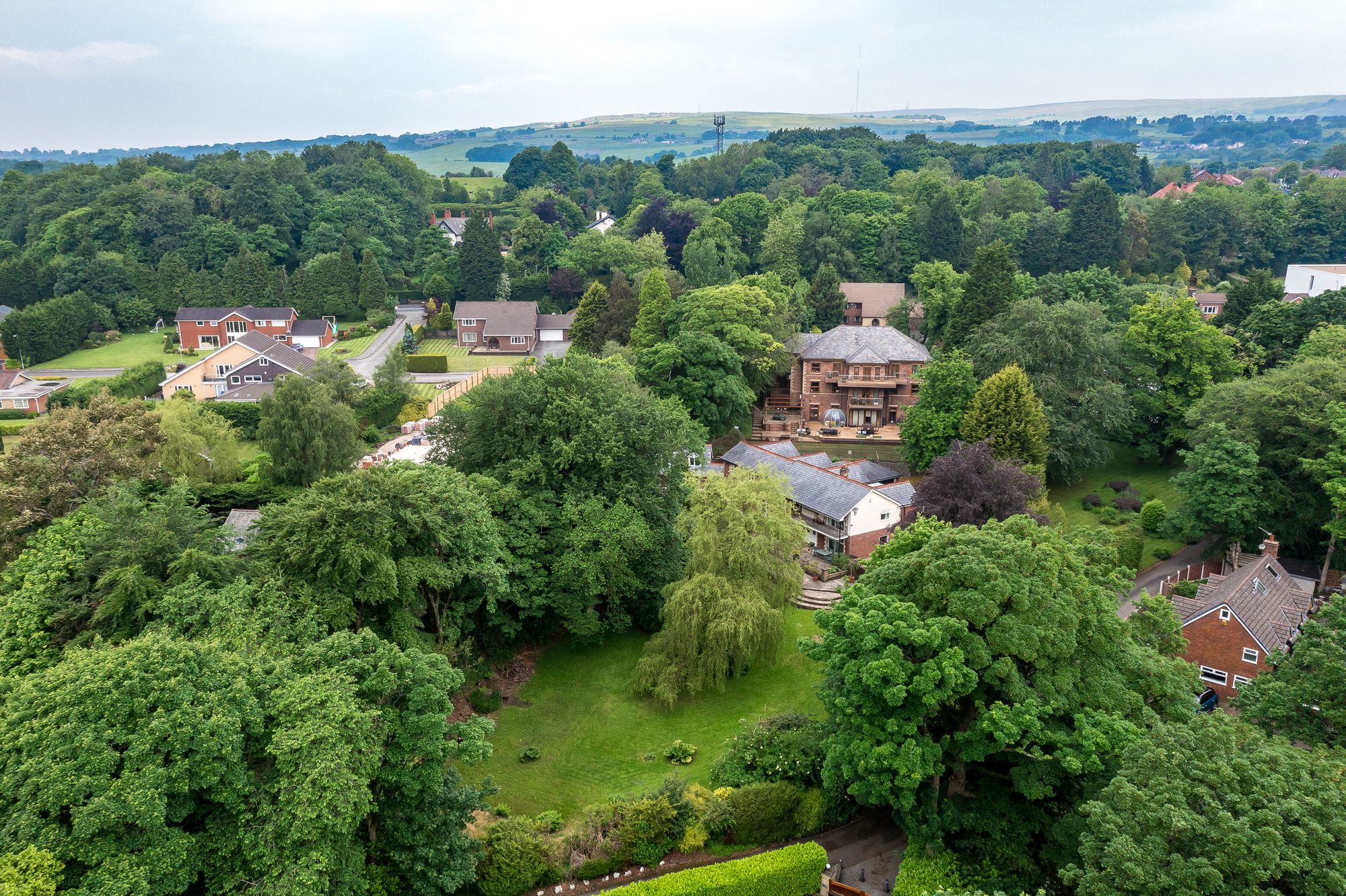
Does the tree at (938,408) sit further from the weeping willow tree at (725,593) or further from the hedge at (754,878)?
the hedge at (754,878)

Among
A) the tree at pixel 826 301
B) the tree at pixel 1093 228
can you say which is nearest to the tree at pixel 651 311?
the tree at pixel 826 301

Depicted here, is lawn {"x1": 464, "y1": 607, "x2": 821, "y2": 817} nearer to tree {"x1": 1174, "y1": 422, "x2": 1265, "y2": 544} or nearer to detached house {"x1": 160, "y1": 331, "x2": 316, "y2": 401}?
tree {"x1": 1174, "y1": 422, "x2": 1265, "y2": 544}

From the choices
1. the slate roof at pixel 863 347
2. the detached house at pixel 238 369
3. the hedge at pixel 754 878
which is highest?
the slate roof at pixel 863 347

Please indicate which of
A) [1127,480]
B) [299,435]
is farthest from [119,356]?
[1127,480]

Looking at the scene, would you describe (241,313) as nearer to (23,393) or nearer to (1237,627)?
(23,393)

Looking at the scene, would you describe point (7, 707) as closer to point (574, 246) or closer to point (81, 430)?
point (81, 430)

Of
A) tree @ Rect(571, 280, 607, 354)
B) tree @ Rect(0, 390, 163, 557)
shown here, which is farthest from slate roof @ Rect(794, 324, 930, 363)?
tree @ Rect(0, 390, 163, 557)
